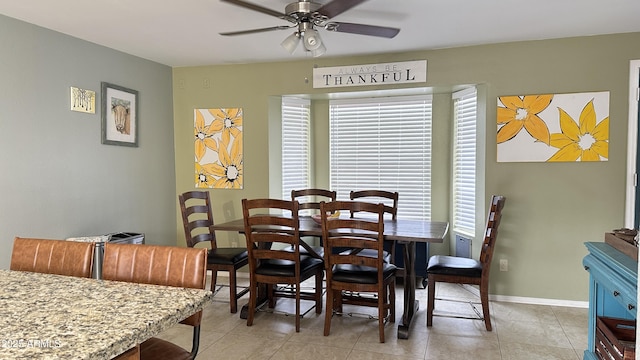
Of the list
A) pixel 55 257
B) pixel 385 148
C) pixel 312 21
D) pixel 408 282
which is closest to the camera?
pixel 55 257

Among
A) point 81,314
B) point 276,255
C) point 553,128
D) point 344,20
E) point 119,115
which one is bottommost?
point 276,255

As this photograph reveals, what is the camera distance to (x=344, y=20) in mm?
3342

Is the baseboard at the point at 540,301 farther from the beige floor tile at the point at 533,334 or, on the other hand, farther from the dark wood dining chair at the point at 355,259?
the dark wood dining chair at the point at 355,259

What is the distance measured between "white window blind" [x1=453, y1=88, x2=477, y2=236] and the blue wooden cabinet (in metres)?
2.07

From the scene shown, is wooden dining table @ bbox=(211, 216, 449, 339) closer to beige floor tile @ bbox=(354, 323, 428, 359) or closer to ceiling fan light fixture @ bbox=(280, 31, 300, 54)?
beige floor tile @ bbox=(354, 323, 428, 359)

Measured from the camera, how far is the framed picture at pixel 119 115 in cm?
398

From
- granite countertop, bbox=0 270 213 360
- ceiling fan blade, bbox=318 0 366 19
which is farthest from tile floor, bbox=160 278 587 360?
ceiling fan blade, bbox=318 0 366 19

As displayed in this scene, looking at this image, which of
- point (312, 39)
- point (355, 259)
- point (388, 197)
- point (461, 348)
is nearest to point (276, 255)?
point (355, 259)

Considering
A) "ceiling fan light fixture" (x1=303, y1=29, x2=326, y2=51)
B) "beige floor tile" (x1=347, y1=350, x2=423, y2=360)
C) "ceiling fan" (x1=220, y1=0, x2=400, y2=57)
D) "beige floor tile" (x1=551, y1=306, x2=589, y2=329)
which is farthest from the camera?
"beige floor tile" (x1=551, y1=306, x2=589, y2=329)

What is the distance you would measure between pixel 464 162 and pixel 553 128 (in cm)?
93

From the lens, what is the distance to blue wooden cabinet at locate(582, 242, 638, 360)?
68.0 inches

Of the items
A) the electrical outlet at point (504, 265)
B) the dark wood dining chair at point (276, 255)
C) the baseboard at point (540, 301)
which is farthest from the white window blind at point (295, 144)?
the baseboard at point (540, 301)

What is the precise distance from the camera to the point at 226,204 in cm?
482

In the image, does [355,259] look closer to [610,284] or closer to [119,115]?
[610,284]
